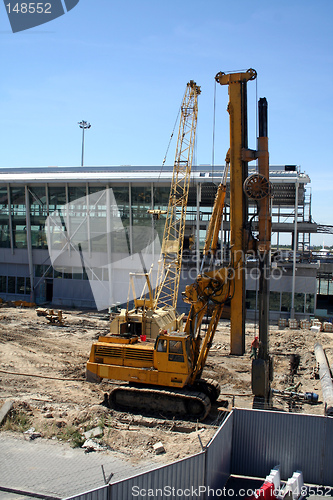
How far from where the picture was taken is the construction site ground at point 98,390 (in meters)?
12.7

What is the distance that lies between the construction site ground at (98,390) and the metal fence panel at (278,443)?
58.9 inches

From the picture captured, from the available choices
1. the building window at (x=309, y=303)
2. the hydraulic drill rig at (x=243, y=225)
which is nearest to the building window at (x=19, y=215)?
the building window at (x=309, y=303)

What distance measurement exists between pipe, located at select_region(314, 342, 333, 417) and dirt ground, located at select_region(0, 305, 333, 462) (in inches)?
19.5

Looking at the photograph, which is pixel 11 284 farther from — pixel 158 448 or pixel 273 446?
pixel 273 446

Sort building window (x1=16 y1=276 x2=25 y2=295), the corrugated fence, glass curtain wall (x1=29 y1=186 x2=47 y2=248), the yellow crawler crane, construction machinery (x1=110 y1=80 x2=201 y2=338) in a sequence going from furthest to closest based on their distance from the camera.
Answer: building window (x1=16 y1=276 x2=25 y2=295)
glass curtain wall (x1=29 y1=186 x2=47 y2=248)
construction machinery (x1=110 y1=80 x2=201 y2=338)
the yellow crawler crane
the corrugated fence

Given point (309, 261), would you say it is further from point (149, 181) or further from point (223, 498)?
point (223, 498)

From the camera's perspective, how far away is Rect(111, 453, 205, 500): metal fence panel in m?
7.36

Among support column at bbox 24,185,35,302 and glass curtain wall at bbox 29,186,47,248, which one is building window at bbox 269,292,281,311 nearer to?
glass curtain wall at bbox 29,186,47,248

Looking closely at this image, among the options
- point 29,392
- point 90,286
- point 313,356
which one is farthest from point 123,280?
point 29,392

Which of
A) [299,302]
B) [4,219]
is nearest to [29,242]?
[4,219]

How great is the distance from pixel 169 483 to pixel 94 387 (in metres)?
10.3

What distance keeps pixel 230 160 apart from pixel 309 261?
23491 millimetres

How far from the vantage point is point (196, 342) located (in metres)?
15.6

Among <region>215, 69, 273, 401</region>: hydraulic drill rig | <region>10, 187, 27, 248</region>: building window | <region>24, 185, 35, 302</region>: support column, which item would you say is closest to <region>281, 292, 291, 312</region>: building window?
<region>215, 69, 273, 401</region>: hydraulic drill rig
